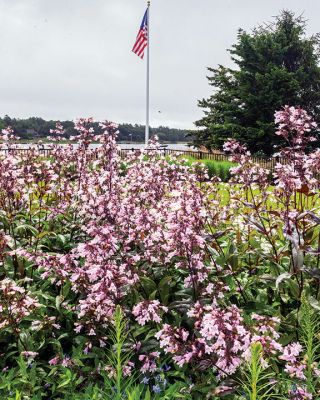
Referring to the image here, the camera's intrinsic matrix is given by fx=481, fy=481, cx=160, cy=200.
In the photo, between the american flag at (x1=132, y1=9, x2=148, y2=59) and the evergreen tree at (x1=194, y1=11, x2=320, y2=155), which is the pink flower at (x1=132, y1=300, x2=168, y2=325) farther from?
the evergreen tree at (x1=194, y1=11, x2=320, y2=155)

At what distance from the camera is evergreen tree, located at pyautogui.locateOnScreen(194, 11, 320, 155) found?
35344 millimetres

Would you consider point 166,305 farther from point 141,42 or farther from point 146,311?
point 141,42

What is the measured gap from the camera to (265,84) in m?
36.1

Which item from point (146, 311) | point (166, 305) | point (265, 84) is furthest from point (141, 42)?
point (146, 311)

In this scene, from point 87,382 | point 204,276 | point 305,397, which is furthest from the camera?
point 204,276

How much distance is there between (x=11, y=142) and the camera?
9.66 m

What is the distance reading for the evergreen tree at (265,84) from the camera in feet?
116

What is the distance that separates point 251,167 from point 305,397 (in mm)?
3568

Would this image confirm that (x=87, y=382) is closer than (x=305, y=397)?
No

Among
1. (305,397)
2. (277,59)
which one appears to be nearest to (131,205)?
(305,397)

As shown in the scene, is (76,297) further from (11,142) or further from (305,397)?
(11,142)

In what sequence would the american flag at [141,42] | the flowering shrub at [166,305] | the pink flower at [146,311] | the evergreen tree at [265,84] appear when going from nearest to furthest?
1. the flowering shrub at [166,305]
2. the pink flower at [146,311]
3. the american flag at [141,42]
4. the evergreen tree at [265,84]

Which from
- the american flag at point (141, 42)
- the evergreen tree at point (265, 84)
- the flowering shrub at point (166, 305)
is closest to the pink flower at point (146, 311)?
the flowering shrub at point (166, 305)

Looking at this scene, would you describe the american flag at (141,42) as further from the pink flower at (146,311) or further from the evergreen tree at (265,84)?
the pink flower at (146,311)
